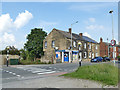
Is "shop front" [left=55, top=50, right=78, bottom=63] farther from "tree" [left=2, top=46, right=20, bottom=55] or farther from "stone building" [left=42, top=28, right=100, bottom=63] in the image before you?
"tree" [left=2, top=46, right=20, bottom=55]

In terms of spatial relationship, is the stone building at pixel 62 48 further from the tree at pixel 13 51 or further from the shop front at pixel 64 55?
the tree at pixel 13 51

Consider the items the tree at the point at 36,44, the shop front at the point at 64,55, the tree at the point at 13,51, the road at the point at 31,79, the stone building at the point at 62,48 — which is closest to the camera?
the road at the point at 31,79

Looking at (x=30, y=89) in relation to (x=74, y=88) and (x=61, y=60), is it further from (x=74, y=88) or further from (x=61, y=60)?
(x=61, y=60)

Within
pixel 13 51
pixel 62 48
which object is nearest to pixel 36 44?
pixel 62 48

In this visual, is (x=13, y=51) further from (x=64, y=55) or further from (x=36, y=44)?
(x=64, y=55)

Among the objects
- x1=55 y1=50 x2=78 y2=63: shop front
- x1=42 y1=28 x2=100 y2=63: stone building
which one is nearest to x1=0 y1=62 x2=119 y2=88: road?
x1=42 y1=28 x2=100 y2=63: stone building

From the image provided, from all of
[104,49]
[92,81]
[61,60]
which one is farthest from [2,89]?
[104,49]

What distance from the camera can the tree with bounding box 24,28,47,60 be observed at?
130ft

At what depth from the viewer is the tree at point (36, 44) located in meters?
39.8

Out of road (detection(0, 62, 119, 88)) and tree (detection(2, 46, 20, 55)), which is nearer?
road (detection(0, 62, 119, 88))

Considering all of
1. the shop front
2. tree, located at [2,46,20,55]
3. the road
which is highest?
tree, located at [2,46,20,55]

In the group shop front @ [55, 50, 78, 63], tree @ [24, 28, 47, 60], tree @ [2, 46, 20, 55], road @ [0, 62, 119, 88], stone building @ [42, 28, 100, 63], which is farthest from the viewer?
tree @ [2, 46, 20, 55]

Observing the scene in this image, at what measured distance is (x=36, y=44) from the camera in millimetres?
40219

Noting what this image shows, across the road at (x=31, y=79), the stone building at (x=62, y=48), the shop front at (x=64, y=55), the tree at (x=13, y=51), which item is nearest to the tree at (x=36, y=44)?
the stone building at (x=62, y=48)
